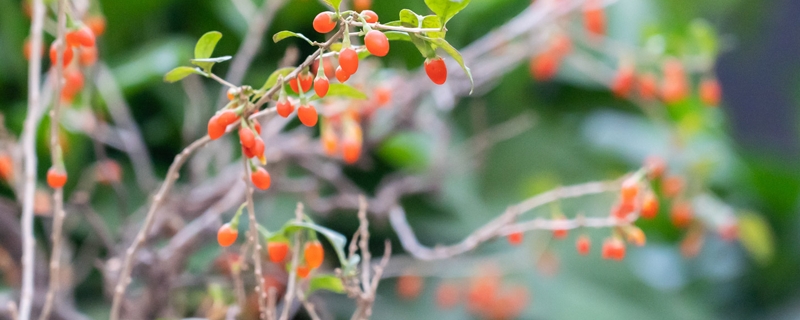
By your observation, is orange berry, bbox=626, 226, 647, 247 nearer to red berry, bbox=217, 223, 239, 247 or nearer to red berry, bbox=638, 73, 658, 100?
red berry, bbox=217, 223, 239, 247

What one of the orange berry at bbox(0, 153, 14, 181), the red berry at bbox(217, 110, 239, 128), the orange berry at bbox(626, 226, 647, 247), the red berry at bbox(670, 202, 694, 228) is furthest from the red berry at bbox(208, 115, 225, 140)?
the red berry at bbox(670, 202, 694, 228)

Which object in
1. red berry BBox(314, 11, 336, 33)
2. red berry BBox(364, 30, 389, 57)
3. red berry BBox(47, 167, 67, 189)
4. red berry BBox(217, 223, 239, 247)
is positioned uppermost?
red berry BBox(314, 11, 336, 33)

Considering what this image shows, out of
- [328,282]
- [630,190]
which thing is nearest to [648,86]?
[630,190]

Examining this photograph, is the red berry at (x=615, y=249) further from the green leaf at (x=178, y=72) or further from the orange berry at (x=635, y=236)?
the green leaf at (x=178, y=72)

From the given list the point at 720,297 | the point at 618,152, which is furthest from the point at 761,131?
the point at 618,152

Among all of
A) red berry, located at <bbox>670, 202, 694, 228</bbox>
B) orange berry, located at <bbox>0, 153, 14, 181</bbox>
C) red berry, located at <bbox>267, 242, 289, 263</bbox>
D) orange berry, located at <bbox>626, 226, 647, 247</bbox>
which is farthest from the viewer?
red berry, located at <bbox>670, 202, 694, 228</bbox>

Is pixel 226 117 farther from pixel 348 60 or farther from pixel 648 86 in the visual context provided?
pixel 648 86

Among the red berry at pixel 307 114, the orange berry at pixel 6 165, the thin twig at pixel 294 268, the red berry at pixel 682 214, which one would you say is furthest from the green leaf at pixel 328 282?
the red berry at pixel 682 214
